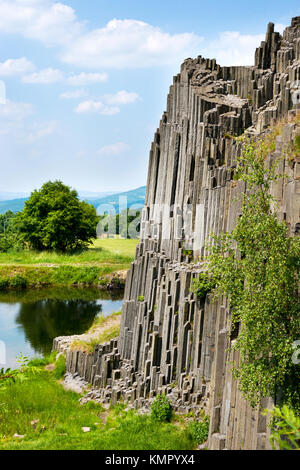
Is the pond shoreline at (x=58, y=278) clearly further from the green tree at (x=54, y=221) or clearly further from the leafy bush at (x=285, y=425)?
the leafy bush at (x=285, y=425)

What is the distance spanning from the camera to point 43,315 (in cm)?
3206

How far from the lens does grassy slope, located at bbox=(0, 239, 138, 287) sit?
4241 cm

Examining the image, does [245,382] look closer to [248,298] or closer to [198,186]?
[248,298]

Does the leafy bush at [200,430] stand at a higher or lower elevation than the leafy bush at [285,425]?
lower

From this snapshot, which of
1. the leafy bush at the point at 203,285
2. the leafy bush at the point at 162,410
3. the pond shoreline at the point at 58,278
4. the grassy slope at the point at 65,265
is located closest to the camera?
the leafy bush at the point at 203,285

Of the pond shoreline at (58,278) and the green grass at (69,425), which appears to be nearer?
the green grass at (69,425)

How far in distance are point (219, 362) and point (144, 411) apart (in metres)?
4.39

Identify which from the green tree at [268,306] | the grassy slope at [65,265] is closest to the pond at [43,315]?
the grassy slope at [65,265]

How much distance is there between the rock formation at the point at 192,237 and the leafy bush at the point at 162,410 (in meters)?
0.22

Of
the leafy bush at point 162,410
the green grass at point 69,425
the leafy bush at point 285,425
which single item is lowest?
the green grass at point 69,425

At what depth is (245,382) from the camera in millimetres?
7906

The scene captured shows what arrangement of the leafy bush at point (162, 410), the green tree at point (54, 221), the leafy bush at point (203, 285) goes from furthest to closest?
the green tree at point (54, 221) < the leafy bush at point (162, 410) < the leafy bush at point (203, 285)

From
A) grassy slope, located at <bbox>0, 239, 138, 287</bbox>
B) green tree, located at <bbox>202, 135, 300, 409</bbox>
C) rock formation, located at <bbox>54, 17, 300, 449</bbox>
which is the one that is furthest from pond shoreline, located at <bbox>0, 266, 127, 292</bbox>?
green tree, located at <bbox>202, 135, 300, 409</bbox>

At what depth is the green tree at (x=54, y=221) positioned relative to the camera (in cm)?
4847
